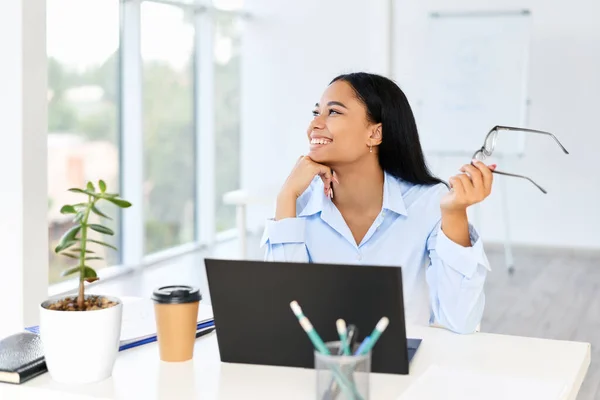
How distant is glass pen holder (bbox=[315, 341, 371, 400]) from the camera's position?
1.16 m

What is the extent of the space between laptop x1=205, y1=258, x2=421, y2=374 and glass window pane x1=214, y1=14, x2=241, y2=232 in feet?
18.7

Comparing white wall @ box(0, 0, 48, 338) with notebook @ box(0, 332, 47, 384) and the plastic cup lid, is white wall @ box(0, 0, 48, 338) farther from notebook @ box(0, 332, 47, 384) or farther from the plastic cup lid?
the plastic cup lid

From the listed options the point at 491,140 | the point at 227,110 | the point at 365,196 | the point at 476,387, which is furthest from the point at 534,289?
the point at 476,387

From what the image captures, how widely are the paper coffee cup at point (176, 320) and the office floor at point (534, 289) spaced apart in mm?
2288

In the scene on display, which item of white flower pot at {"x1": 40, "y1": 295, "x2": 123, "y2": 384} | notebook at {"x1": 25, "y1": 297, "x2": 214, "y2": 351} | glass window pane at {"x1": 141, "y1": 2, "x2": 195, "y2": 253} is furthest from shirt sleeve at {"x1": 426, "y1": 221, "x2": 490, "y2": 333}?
glass window pane at {"x1": 141, "y1": 2, "x2": 195, "y2": 253}

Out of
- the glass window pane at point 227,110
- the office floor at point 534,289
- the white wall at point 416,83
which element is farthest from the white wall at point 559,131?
the glass window pane at point 227,110

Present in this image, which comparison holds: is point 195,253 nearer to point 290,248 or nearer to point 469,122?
point 469,122

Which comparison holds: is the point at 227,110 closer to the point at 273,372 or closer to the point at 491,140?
the point at 491,140

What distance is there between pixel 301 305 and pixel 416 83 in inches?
225

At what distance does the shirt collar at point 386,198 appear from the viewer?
205 centimetres

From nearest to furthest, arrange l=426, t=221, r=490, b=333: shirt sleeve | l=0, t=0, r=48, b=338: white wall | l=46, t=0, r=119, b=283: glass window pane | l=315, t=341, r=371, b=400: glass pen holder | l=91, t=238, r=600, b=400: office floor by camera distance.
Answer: l=315, t=341, r=371, b=400: glass pen holder < l=426, t=221, r=490, b=333: shirt sleeve < l=0, t=0, r=48, b=338: white wall < l=91, t=238, r=600, b=400: office floor < l=46, t=0, r=119, b=283: glass window pane

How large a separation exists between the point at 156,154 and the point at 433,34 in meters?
2.23

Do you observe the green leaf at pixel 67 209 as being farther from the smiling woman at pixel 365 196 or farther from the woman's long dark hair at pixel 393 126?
the woman's long dark hair at pixel 393 126

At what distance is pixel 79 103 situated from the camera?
5.25 meters
